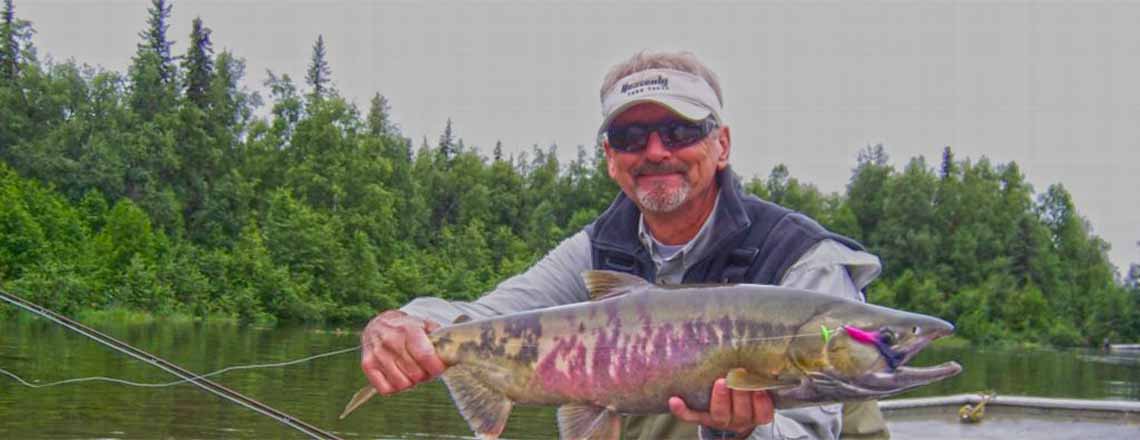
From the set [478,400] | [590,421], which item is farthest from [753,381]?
[478,400]

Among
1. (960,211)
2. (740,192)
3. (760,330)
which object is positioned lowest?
(760,330)

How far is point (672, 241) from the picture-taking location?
5.54 metres

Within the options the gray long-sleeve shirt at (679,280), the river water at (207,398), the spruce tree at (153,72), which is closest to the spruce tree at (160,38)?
the spruce tree at (153,72)

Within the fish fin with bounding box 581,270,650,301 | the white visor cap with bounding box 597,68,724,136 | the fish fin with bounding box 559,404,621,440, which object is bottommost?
the fish fin with bounding box 559,404,621,440

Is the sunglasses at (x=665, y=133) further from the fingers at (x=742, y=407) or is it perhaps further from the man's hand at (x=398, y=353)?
the fingers at (x=742, y=407)

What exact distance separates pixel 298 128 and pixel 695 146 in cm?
7273

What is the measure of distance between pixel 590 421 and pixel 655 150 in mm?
1406

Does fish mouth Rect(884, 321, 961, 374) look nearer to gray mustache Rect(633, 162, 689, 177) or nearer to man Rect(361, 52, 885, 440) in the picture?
man Rect(361, 52, 885, 440)

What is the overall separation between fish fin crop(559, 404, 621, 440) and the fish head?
0.77 m

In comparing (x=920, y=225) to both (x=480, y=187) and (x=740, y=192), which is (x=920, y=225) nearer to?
(x=480, y=187)

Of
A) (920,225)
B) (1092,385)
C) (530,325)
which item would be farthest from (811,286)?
(920,225)

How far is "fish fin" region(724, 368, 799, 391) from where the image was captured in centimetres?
397

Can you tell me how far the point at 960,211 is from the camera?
313 feet

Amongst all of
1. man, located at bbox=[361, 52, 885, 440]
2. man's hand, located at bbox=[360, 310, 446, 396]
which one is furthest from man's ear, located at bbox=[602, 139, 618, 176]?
man's hand, located at bbox=[360, 310, 446, 396]
